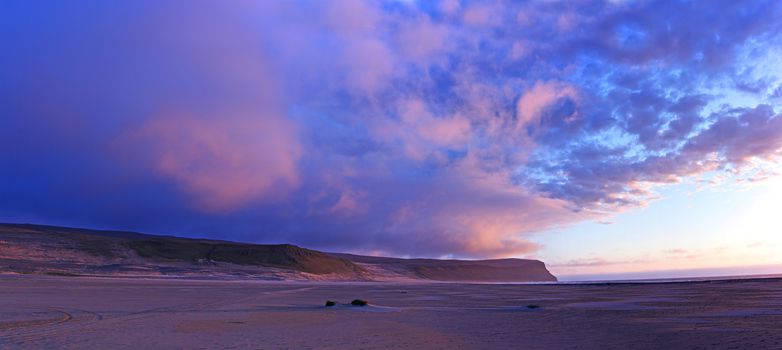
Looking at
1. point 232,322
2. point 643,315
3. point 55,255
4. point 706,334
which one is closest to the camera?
point 706,334

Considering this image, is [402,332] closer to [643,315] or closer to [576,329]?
[576,329]

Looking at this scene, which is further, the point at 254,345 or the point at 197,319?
the point at 197,319

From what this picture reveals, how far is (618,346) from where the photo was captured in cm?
1276

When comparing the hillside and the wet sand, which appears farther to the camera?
the hillside

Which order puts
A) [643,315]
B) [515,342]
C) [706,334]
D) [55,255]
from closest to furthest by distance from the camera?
1. [515,342]
2. [706,334]
3. [643,315]
4. [55,255]

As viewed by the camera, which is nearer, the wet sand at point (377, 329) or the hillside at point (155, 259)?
the wet sand at point (377, 329)

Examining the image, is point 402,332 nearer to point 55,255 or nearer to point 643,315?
point 643,315

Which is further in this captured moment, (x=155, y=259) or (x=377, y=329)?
(x=155, y=259)

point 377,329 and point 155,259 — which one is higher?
point 155,259

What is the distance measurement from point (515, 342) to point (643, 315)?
10292mm

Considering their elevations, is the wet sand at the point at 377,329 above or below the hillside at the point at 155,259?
below

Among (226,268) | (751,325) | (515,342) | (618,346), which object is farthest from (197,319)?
(226,268)

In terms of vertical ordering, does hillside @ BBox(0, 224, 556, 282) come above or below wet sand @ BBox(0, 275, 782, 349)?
above

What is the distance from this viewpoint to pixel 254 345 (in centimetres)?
1254
